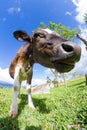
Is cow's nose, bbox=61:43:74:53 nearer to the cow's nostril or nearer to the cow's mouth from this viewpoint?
the cow's nostril

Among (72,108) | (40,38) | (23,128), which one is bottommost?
(23,128)

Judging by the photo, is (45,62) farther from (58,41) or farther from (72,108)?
(72,108)

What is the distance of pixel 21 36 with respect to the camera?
845cm

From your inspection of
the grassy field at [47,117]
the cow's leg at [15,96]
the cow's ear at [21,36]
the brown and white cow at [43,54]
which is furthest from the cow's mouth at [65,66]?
the cow's leg at [15,96]

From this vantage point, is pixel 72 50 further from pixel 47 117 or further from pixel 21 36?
pixel 47 117

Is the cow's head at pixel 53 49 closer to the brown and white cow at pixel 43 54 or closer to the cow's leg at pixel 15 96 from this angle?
the brown and white cow at pixel 43 54

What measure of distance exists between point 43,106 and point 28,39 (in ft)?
9.18

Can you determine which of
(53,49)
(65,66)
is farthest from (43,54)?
(65,66)

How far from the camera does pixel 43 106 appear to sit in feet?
33.7

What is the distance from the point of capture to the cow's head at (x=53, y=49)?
5.79 m

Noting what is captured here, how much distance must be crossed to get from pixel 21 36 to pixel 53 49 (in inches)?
81.8

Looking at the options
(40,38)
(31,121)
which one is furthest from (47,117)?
(40,38)

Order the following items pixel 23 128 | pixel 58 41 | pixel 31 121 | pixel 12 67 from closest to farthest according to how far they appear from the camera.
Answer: pixel 58 41, pixel 23 128, pixel 31 121, pixel 12 67

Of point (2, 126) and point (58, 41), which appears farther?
point (2, 126)
